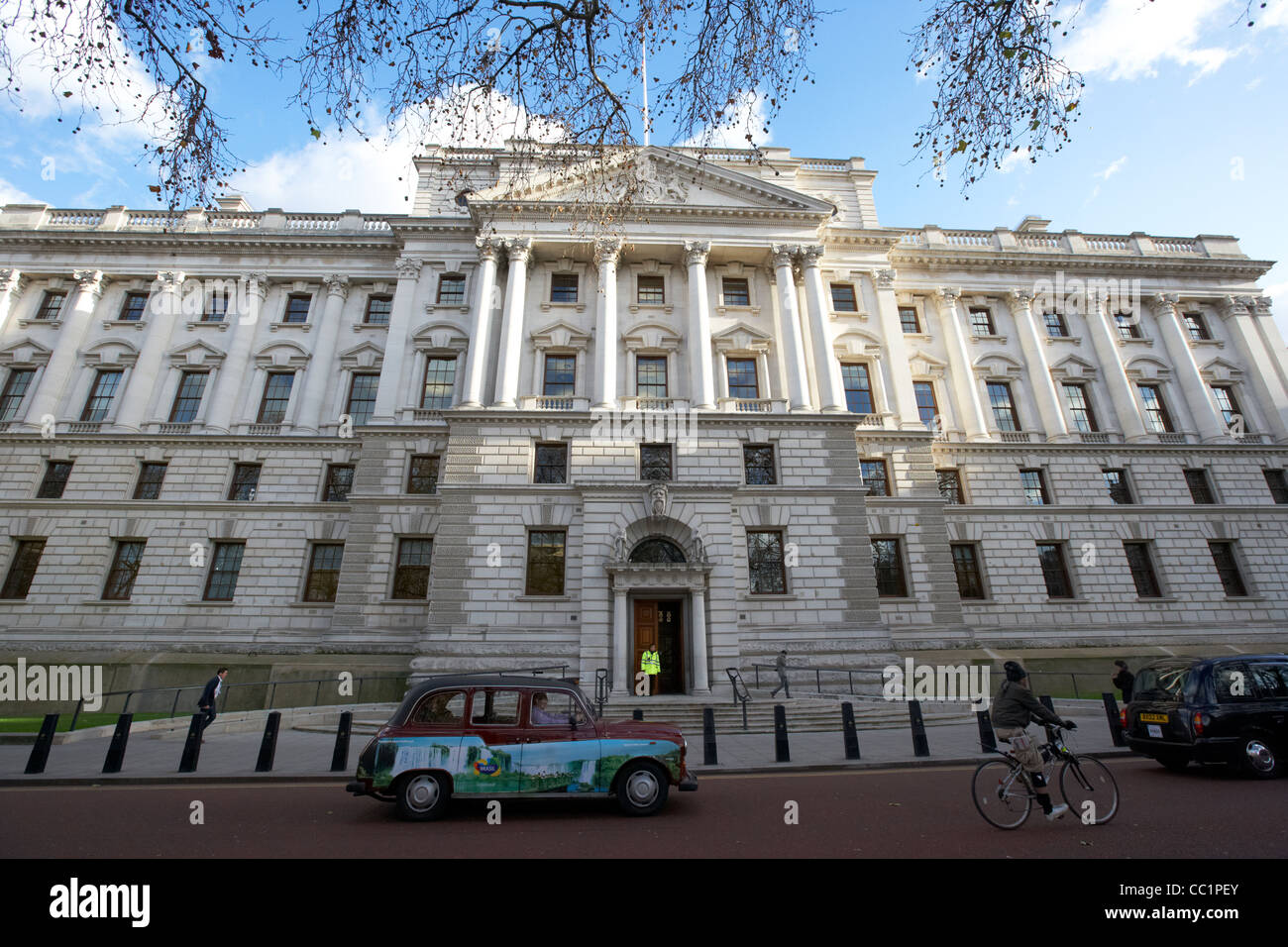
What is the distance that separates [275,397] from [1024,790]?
30.9 m

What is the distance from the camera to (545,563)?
2150cm

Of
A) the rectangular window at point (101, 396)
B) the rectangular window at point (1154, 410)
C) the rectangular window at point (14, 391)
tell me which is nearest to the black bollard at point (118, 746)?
the rectangular window at point (101, 396)

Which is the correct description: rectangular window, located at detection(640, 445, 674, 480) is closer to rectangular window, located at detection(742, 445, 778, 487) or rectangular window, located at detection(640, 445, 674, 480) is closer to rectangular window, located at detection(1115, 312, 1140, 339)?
rectangular window, located at detection(742, 445, 778, 487)

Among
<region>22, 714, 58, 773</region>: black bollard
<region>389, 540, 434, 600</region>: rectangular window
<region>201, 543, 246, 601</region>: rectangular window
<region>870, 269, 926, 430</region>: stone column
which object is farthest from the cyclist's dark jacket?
<region>201, 543, 246, 601</region>: rectangular window

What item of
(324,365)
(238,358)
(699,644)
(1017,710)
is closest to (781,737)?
(1017,710)

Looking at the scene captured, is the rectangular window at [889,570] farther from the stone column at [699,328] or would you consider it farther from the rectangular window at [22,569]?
the rectangular window at [22,569]

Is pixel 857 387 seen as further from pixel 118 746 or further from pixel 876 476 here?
pixel 118 746

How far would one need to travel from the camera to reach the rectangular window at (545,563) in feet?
69.7

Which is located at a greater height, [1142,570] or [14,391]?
[14,391]

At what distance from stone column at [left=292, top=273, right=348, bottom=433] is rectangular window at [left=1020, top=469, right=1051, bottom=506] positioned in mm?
31637

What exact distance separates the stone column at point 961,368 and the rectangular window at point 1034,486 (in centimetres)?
250

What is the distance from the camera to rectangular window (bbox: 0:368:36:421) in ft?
88.1
